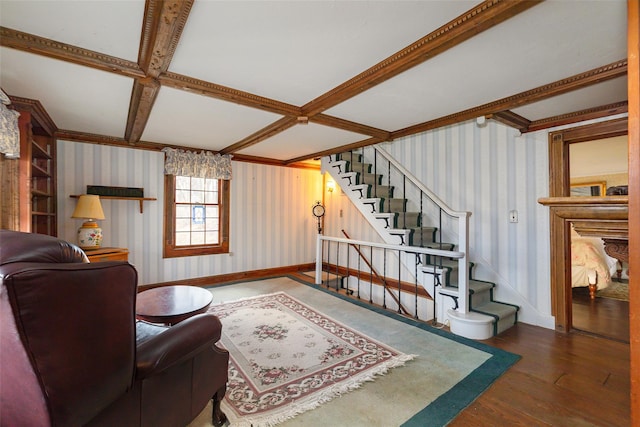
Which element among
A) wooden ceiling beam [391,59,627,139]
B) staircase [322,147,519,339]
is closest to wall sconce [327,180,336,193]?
staircase [322,147,519,339]

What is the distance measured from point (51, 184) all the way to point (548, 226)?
5.94 meters

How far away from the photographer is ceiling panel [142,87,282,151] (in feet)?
9.02

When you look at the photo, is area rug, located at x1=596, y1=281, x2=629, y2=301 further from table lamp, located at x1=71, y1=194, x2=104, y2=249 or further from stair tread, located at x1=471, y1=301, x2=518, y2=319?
table lamp, located at x1=71, y1=194, x2=104, y2=249

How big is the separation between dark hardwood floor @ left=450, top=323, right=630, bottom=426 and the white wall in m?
3.97

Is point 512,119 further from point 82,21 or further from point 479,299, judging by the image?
point 82,21

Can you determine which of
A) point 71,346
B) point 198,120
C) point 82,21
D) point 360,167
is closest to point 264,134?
point 198,120

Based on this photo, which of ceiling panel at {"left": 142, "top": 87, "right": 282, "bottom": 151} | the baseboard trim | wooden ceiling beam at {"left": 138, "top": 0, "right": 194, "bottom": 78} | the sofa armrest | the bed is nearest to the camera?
the sofa armrest

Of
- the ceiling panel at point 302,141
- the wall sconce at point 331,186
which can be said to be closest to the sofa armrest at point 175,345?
the ceiling panel at point 302,141

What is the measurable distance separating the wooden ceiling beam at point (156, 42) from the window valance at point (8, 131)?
864 mm

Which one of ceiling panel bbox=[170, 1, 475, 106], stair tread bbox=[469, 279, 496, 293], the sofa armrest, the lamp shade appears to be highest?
ceiling panel bbox=[170, 1, 475, 106]

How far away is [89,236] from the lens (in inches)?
138

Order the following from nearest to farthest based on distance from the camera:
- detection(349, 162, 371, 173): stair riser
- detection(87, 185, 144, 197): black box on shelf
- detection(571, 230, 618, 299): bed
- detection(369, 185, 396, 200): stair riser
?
detection(87, 185, 144, 197): black box on shelf, detection(571, 230, 618, 299): bed, detection(369, 185, 396, 200): stair riser, detection(349, 162, 371, 173): stair riser

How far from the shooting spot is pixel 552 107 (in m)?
2.75

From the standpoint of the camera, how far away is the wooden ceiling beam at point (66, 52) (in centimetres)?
171
